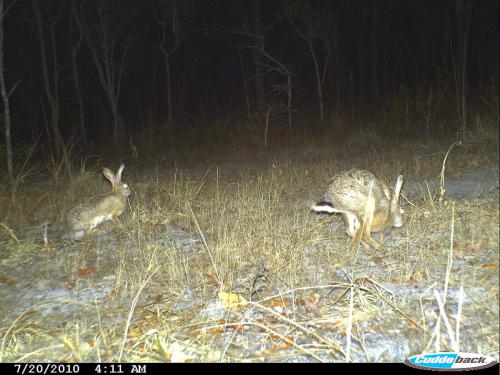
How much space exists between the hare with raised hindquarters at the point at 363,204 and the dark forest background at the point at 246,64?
5.05 meters

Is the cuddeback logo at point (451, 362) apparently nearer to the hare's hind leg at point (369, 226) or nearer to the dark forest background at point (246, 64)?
the hare's hind leg at point (369, 226)

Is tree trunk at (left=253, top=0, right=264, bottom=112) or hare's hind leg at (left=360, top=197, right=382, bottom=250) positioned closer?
hare's hind leg at (left=360, top=197, right=382, bottom=250)

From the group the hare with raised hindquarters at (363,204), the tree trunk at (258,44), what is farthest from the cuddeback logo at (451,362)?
the tree trunk at (258,44)

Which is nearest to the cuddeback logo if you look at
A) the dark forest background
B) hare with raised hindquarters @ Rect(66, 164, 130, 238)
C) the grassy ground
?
the grassy ground

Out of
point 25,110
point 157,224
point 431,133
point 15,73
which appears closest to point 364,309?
point 157,224

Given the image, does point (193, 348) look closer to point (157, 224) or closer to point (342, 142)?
point (157, 224)

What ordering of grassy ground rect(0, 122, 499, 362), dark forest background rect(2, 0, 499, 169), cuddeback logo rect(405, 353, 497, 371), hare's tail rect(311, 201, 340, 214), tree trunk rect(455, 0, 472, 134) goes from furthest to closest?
1. dark forest background rect(2, 0, 499, 169)
2. tree trunk rect(455, 0, 472, 134)
3. hare's tail rect(311, 201, 340, 214)
4. grassy ground rect(0, 122, 499, 362)
5. cuddeback logo rect(405, 353, 497, 371)

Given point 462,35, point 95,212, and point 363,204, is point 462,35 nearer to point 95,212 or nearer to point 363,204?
point 363,204

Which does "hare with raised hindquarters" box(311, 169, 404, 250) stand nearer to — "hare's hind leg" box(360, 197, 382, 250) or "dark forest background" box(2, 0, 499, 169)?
"hare's hind leg" box(360, 197, 382, 250)

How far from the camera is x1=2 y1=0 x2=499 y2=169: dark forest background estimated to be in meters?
11.4

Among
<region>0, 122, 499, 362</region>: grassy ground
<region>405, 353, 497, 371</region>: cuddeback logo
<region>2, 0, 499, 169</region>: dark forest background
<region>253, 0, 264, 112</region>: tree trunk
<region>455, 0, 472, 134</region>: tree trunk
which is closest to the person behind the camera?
<region>405, 353, 497, 371</region>: cuddeback logo

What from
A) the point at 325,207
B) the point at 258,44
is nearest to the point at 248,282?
the point at 325,207

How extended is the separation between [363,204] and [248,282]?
131 centimetres

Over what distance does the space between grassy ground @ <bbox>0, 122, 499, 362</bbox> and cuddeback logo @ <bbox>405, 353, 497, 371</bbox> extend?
125 mm
